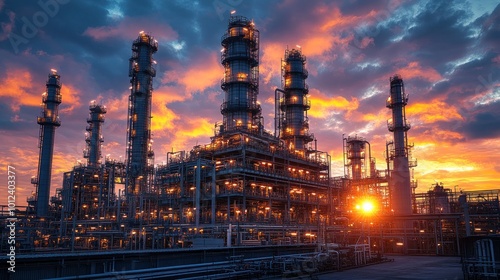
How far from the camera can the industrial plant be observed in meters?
50.0

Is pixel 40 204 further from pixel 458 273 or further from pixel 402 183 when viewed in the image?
pixel 458 273

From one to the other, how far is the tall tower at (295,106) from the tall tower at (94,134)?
161ft

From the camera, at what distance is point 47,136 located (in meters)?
76.6

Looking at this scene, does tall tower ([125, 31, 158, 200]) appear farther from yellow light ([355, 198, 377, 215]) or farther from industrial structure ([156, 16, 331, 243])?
yellow light ([355, 198, 377, 215])

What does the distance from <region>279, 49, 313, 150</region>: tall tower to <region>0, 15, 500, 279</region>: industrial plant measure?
0.22 metres

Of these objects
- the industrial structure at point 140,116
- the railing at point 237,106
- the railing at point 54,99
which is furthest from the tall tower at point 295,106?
the railing at point 54,99

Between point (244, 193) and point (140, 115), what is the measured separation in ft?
99.7

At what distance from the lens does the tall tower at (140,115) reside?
235ft

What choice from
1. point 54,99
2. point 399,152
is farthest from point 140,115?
point 399,152

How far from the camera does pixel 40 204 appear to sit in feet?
241

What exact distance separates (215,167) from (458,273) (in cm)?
3457

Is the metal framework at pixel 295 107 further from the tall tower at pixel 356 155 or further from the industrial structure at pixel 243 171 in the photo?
the tall tower at pixel 356 155

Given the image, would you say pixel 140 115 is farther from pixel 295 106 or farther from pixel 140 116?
pixel 295 106

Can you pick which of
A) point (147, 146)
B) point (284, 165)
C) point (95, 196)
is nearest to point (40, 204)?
point (95, 196)
